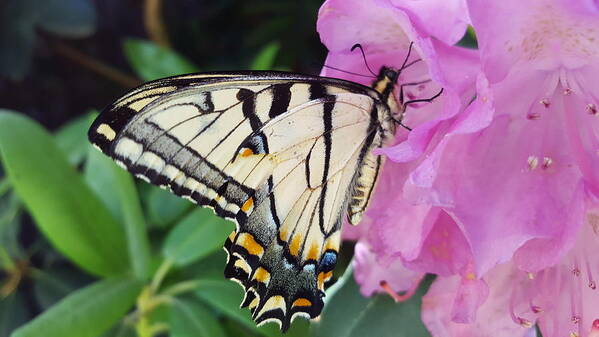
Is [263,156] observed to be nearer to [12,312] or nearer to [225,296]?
[225,296]

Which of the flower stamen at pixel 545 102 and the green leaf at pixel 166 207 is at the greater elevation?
the flower stamen at pixel 545 102

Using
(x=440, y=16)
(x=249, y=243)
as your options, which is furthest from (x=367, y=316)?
(x=440, y=16)

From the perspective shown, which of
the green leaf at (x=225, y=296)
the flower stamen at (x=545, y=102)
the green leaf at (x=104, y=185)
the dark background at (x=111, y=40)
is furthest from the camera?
the dark background at (x=111, y=40)

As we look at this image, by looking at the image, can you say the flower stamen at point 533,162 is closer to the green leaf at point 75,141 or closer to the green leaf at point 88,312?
the green leaf at point 88,312

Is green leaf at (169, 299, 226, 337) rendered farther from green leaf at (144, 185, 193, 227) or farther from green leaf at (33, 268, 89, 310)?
green leaf at (33, 268, 89, 310)

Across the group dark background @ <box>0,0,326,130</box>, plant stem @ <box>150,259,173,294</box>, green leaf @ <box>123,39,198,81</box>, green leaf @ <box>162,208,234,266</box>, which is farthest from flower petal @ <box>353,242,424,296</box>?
dark background @ <box>0,0,326,130</box>

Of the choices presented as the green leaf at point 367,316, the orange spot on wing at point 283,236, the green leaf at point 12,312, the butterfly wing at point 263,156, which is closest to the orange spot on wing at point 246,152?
the butterfly wing at point 263,156

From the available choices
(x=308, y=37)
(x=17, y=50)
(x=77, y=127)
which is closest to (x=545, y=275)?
(x=77, y=127)
